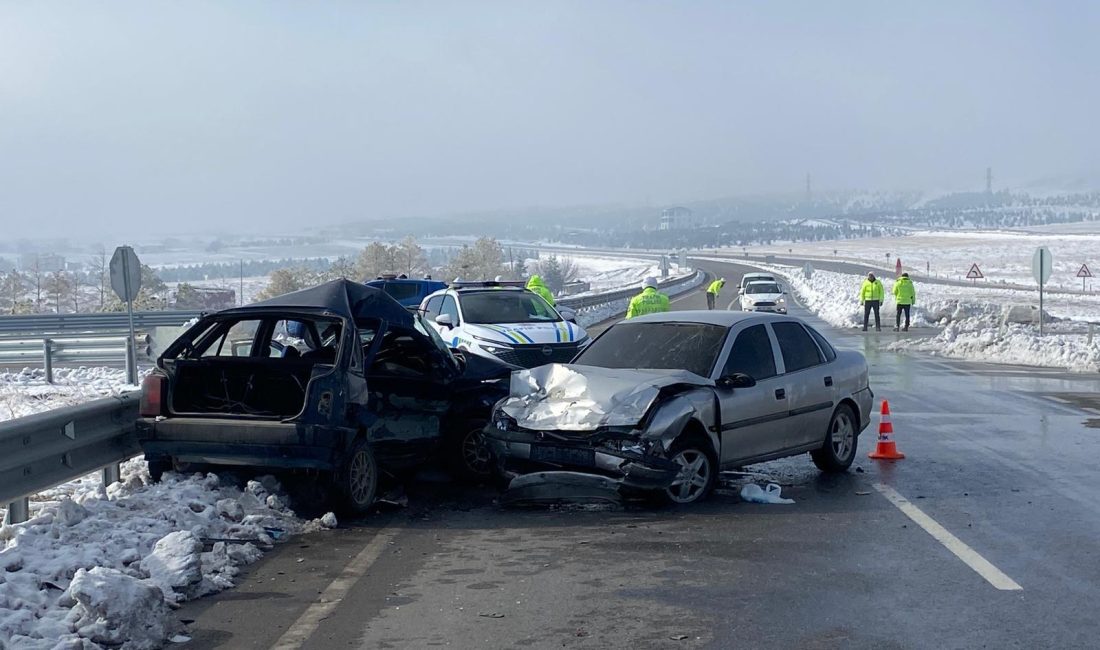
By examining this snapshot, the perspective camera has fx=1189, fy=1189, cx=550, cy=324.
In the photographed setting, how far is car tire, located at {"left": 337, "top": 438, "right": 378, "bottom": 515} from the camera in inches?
346

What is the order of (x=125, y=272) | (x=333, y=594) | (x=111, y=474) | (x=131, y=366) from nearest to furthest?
1. (x=333, y=594)
2. (x=111, y=474)
3. (x=125, y=272)
4. (x=131, y=366)

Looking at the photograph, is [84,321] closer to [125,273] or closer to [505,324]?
[125,273]

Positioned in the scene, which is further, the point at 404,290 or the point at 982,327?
the point at 982,327

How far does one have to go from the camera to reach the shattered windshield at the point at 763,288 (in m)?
44.4

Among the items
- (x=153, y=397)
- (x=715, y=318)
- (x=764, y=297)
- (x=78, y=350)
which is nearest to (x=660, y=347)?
(x=715, y=318)

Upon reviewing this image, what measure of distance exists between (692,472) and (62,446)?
4644mm

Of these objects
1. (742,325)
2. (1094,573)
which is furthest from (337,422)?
(1094,573)

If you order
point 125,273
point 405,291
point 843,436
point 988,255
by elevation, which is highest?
point 125,273

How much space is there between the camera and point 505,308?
19.0m

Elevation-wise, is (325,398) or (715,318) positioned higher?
(715,318)

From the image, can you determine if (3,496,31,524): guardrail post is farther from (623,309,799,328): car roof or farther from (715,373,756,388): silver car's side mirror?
(623,309,799,328): car roof

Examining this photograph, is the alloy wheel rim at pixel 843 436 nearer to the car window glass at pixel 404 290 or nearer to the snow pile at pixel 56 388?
the snow pile at pixel 56 388

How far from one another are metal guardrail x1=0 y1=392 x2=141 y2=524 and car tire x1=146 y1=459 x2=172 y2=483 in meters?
Answer: 0.34

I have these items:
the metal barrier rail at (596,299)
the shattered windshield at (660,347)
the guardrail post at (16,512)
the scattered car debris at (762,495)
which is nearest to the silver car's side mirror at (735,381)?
the shattered windshield at (660,347)
